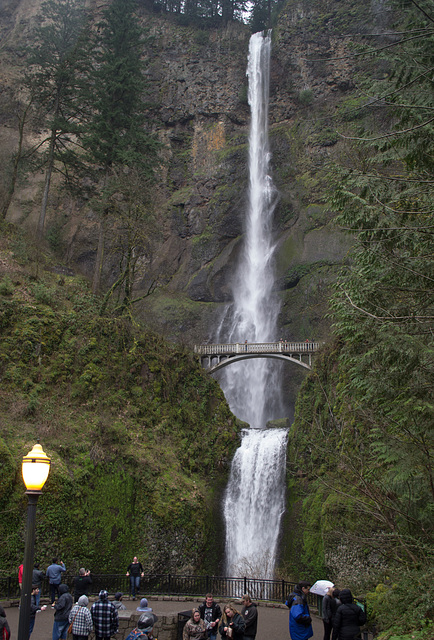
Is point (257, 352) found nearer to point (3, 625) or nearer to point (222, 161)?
point (222, 161)

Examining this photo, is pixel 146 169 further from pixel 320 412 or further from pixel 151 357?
pixel 320 412

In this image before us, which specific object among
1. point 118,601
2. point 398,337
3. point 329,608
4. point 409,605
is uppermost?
point 398,337

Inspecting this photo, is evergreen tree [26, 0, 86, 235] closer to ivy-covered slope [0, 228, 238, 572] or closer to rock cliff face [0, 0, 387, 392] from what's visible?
ivy-covered slope [0, 228, 238, 572]

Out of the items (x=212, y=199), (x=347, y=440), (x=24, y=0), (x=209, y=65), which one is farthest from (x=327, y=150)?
(x=24, y=0)

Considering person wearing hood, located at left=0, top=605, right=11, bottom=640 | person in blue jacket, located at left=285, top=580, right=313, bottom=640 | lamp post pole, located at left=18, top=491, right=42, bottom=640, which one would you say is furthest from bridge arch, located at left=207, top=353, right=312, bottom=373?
lamp post pole, located at left=18, top=491, right=42, bottom=640

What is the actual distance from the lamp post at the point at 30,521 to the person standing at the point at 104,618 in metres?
2.45

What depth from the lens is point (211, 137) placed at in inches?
2012

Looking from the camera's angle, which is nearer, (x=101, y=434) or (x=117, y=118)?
(x=101, y=434)

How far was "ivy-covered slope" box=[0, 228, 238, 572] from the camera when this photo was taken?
16484 millimetres

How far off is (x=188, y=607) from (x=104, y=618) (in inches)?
213

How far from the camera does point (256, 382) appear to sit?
37.2 meters

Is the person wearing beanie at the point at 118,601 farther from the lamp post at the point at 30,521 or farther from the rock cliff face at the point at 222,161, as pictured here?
the rock cliff face at the point at 222,161

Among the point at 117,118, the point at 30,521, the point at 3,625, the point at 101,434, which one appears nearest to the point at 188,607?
the point at 3,625

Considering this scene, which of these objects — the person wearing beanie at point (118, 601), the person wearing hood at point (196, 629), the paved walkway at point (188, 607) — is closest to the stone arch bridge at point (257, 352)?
the paved walkway at point (188, 607)
